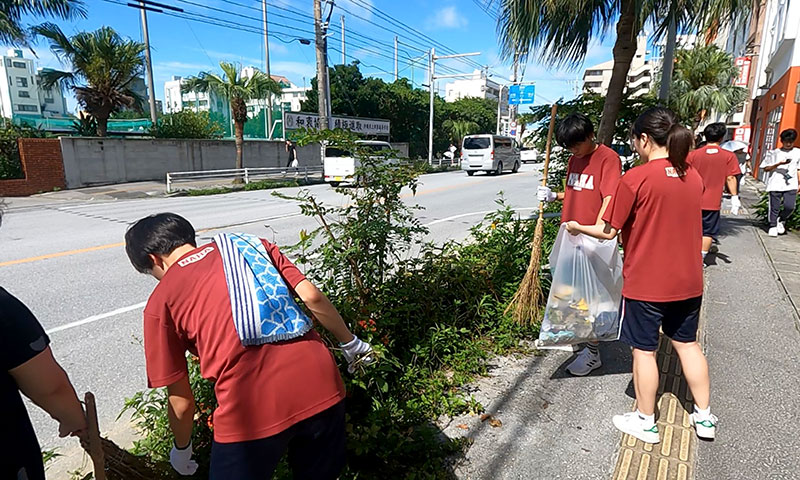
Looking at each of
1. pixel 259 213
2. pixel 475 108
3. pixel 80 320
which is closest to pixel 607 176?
pixel 80 320

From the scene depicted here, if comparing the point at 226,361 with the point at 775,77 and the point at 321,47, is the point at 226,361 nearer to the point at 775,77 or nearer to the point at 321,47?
the point at 321,47

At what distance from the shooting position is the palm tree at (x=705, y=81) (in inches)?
800

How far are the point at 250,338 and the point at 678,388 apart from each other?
299 centimetres

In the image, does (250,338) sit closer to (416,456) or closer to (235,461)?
(235,461)

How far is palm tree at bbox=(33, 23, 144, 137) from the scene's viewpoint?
17.2 m

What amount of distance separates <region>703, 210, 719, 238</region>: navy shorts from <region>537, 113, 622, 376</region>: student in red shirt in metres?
3.28

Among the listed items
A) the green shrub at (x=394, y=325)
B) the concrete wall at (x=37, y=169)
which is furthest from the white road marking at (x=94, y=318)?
the concrete wall at (x=37, y=169)

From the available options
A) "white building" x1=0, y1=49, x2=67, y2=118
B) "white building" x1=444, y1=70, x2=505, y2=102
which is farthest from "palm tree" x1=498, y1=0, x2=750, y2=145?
"white building" x1=444, y1=70, x2=505, y2=102

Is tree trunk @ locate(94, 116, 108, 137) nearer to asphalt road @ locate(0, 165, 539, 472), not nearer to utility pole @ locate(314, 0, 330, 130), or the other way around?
asphalt road @ locate(0, 165, 539, 472)

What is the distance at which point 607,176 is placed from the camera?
323 cm

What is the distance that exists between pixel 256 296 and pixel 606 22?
5.96 metres

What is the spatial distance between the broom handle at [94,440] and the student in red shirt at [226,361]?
17 cm

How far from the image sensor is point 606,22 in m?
5.79

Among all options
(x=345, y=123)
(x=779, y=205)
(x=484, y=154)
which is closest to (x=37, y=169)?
(x=345, y=123)
